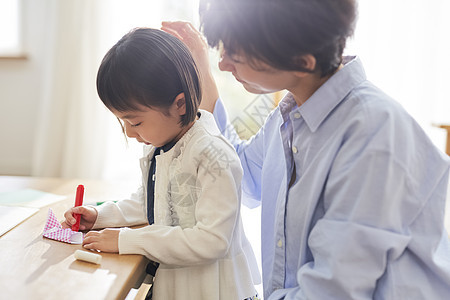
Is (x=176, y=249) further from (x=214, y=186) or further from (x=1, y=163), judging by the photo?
(x=1, y=163)

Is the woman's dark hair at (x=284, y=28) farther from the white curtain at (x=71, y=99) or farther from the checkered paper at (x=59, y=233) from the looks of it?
the white curtain at (x=71, y=99)

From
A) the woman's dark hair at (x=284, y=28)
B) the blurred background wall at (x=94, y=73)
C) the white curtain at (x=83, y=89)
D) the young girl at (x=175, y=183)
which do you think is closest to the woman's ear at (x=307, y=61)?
the woman's dark hair at (x=284, y=28)

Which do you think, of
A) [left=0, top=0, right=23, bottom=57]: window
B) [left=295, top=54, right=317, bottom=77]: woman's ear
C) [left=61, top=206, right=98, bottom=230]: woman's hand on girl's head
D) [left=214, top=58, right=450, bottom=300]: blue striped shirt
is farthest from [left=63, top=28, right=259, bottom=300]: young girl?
[left=0, top=0, right=23, bottom=57]: window

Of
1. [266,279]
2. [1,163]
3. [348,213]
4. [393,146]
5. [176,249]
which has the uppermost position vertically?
[393,146]

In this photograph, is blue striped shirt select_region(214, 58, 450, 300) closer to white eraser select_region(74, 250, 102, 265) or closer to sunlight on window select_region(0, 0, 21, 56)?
white eraser select_region(74, 250, 102, 265)

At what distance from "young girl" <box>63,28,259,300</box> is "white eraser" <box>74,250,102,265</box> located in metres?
0.04

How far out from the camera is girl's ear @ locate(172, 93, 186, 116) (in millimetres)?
836

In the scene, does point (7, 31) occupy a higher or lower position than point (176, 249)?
higher

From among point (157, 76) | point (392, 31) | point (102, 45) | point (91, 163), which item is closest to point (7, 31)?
point (102, 45)

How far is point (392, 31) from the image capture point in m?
2.72

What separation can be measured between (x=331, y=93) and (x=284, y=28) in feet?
0.53

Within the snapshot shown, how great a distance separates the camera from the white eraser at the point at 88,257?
69 centimetres

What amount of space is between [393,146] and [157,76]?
0.42 metres

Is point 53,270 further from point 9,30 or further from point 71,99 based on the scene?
point 9,30
